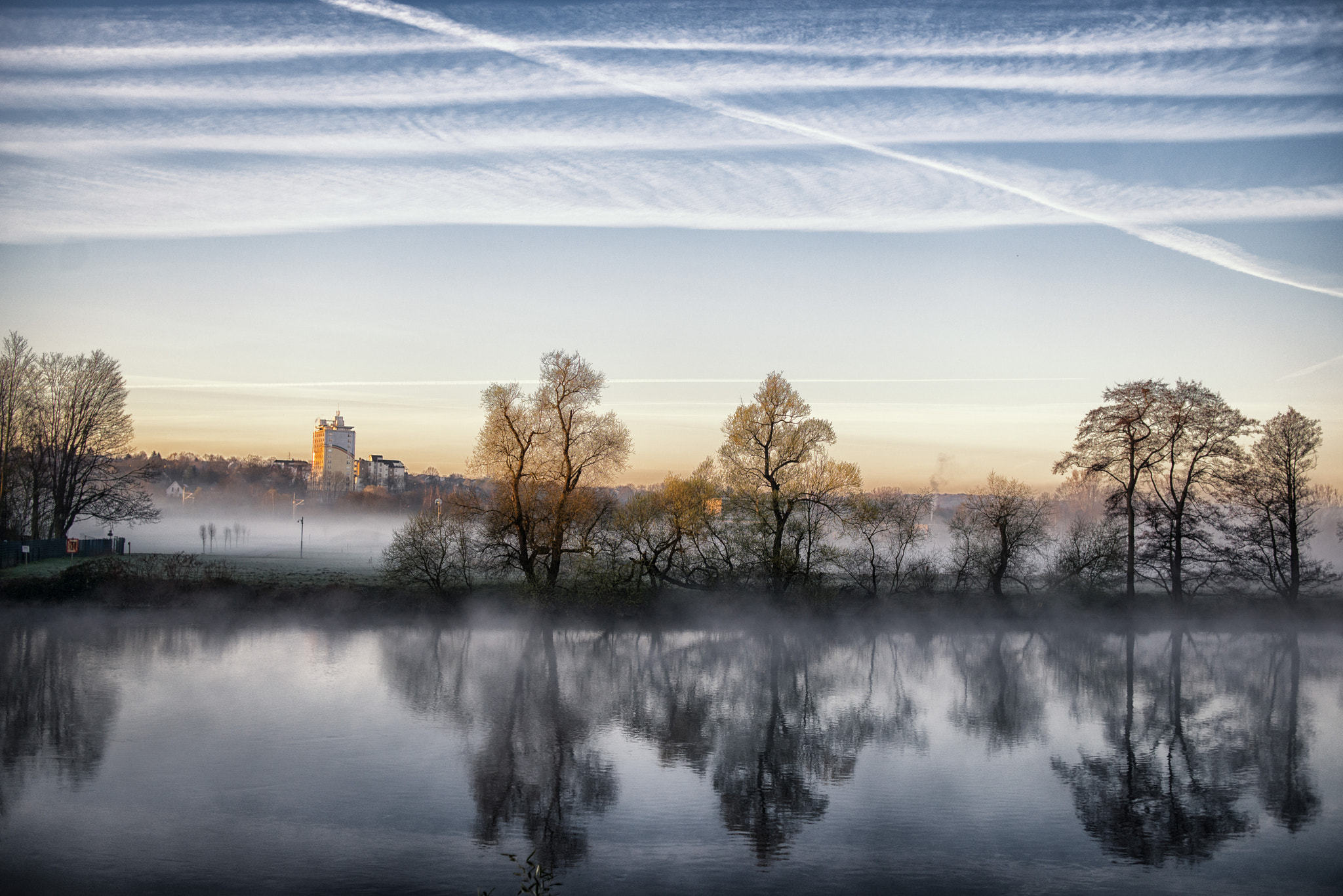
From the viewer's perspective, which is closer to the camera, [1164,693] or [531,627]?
[1164,693]

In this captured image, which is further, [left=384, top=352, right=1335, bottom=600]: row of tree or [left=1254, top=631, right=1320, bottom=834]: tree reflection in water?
[left=384, top=352, right=1335, bottom=600]: row of tree

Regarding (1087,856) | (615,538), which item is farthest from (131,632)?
(1087,856)

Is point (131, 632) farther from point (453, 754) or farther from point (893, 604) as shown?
point (893, 604)

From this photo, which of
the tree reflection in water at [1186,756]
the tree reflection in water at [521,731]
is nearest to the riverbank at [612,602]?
the tree reflection in water at [521,731]

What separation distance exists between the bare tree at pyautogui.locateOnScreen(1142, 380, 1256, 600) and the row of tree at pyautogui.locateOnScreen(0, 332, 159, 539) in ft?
156

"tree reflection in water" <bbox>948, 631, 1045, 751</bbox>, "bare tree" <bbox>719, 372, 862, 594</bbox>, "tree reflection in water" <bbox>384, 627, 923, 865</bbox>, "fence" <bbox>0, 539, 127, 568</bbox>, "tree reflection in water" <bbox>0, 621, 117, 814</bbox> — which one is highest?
"bare tree" <bbox>719, 372, 862, 594</bbox>

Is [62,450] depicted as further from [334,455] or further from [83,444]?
[334,455]

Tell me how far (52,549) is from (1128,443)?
50.1m

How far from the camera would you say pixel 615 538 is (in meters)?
38.7

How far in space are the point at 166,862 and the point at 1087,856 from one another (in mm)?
12685

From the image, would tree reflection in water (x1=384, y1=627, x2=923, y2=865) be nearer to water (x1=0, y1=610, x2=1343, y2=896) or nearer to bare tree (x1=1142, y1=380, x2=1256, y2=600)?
water (x1=0, y1=610, x2=1343, y2=896)

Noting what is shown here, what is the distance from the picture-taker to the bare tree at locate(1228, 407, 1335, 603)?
40.6m

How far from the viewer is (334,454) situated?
178 metres

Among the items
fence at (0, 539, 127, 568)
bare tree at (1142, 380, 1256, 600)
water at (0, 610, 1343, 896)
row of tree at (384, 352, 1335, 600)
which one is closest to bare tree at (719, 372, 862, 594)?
row of tree at (384, 352, 1335, 600)
